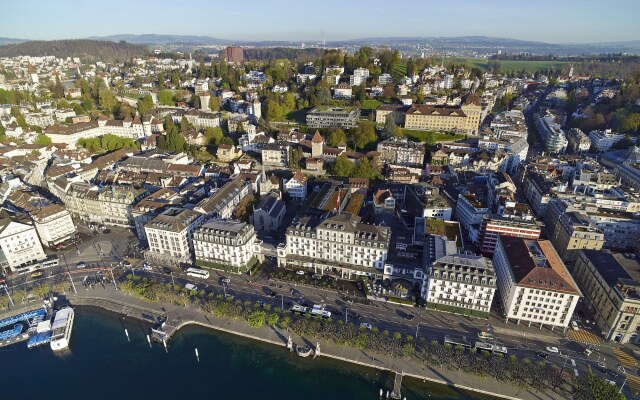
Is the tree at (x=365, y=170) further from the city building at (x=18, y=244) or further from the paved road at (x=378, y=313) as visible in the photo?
the city building at (x=18, y=244)

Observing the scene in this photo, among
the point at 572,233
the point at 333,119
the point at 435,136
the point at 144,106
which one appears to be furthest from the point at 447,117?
the point at 144,106

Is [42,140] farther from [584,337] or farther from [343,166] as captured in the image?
[584,337]

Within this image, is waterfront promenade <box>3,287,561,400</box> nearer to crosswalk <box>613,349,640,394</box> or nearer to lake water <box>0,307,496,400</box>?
lake water <box>0,307,496,400</box>

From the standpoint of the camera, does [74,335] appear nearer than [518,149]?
Yes

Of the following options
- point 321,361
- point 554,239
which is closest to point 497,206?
point 554,239

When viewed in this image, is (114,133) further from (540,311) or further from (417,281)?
(540,311)

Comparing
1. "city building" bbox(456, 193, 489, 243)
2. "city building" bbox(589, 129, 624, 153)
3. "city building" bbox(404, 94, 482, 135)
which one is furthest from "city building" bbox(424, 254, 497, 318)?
"city building" bbox(589, 129, 624, 153)
